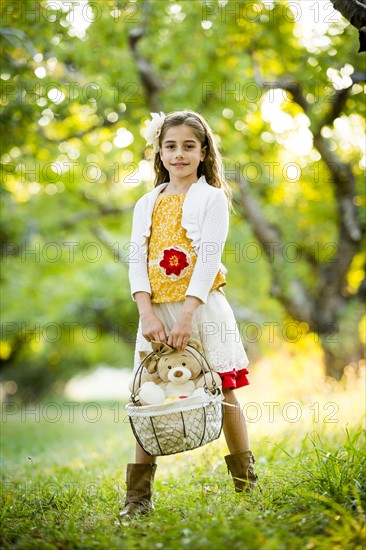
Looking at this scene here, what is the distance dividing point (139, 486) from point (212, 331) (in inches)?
31.4

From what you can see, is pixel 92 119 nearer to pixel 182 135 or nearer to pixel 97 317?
pixel 182 135

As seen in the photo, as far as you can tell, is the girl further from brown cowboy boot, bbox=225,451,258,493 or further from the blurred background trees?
the blurred background trees

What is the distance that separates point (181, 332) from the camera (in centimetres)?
285

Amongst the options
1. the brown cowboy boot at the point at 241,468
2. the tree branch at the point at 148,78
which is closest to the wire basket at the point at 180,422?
the brown cowboy boot at the point at 241,468

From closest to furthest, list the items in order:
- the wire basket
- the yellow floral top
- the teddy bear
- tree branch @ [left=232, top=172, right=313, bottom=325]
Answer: the wire basket, the teddy bear, the yellow floral top, tree branch @ [left=232, top=172, right=313, bottom=325]

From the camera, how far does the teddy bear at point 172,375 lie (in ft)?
9.25

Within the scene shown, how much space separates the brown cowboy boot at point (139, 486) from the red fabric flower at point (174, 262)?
925mm

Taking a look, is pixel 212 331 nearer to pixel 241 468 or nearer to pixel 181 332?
pixel 181 332

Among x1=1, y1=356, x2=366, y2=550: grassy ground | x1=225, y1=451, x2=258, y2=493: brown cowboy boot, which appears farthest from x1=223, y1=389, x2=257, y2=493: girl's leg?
x1=1, y1=356, x2=366, y2=550: grassy ground

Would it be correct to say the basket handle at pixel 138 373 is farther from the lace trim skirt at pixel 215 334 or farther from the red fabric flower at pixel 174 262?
the red fabric flower at pixel 174 262

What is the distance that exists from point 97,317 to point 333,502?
1668 cm

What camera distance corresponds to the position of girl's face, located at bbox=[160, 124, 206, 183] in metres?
3.16

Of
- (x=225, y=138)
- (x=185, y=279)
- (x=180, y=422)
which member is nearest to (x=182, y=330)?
(x=185, y=279)

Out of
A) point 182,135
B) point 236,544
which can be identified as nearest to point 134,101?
point 182,135
